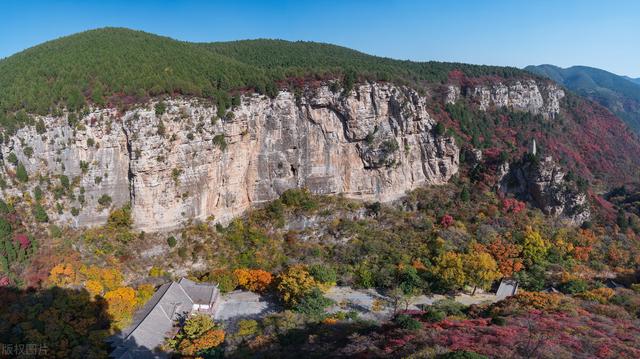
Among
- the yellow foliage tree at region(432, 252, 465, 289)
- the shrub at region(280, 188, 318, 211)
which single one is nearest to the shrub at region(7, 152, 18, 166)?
the shrub at region(280, 188, 318, 211)

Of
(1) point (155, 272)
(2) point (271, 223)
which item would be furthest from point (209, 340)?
(2) point (271, 223)

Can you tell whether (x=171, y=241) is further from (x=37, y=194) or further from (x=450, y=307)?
(x=450, y=307)

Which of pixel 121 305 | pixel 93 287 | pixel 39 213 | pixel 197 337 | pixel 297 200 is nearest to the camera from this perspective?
pixel 197 337

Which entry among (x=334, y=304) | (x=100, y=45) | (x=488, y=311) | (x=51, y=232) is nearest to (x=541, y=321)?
(x=488, y=311)

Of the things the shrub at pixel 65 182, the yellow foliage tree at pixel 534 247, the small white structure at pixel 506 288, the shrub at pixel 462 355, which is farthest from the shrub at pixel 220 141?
the yellow foliage tree at pixel 534 247

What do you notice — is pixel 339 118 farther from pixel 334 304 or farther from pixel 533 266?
pixel 533 266

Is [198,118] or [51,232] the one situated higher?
[198,118]
